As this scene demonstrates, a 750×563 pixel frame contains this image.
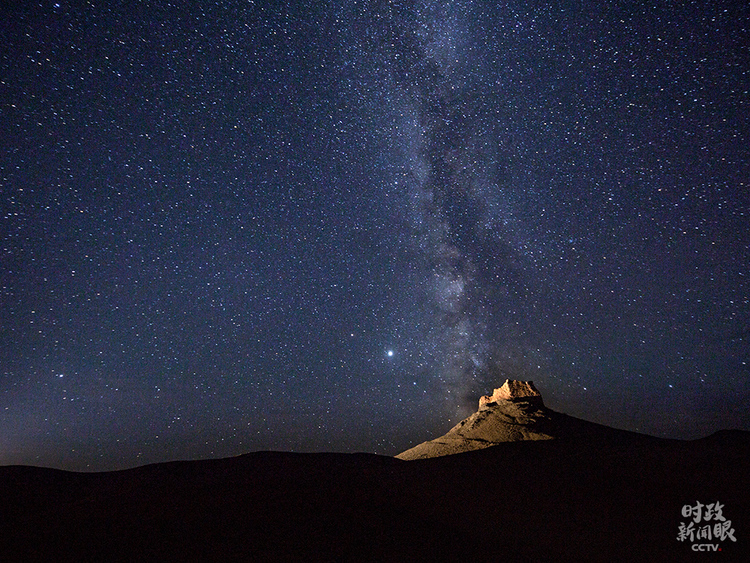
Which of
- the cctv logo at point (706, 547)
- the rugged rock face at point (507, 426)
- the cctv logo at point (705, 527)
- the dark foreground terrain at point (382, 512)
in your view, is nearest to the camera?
the dark foreground terrain at point (382, 512)

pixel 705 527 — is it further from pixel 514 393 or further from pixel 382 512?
pixel 514 393

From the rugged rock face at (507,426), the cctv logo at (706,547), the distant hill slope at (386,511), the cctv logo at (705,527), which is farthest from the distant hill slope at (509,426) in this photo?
the cctv logo at (706,547)

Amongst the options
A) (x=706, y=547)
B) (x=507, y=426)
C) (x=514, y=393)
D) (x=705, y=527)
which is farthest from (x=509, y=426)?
(x=706, y=547)

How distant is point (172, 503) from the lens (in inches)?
367

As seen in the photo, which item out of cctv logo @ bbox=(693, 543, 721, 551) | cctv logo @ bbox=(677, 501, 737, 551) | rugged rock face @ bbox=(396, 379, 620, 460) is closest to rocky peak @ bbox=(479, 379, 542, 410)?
rugged rock face @ bbox=(396, 379, 620, 460)

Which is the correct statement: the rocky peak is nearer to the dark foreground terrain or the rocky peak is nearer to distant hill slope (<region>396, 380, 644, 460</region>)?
distant hill slope (<region>396, 380, 644, 460</region>)

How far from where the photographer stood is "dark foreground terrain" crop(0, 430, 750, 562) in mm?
6969

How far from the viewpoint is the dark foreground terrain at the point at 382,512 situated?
6.97 metres

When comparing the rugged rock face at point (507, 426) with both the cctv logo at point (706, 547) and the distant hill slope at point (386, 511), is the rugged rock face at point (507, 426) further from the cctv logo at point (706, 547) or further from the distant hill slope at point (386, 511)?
the cctv logo at point (706, 547)

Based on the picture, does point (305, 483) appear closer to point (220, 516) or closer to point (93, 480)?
point (220, 516)

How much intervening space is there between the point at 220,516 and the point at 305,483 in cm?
358

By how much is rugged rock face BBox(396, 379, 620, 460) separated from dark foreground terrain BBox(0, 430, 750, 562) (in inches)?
312

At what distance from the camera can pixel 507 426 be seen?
27047 millimetres

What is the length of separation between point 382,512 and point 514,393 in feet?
99.5
